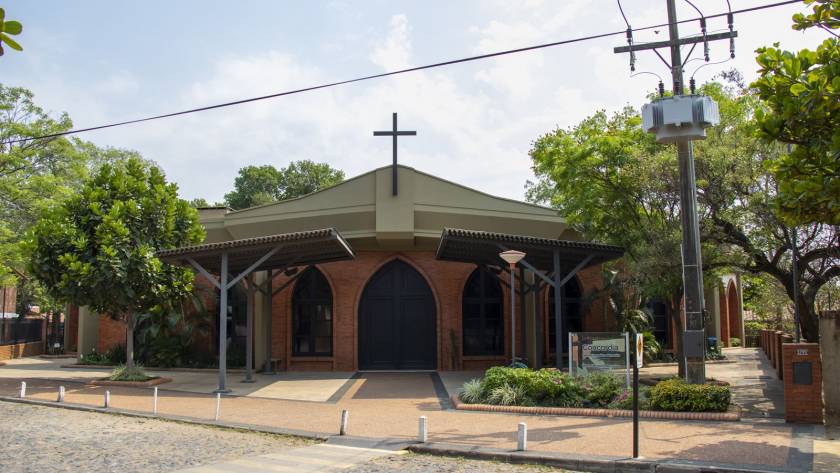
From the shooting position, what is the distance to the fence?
30.7 metres

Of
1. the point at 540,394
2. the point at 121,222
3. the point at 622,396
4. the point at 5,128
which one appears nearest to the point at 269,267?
the point at 121,222

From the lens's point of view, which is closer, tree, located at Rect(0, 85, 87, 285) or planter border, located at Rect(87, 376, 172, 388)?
planter border, located at Rect(87, 376, 172, 388)

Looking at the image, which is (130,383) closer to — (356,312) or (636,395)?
(356,312)

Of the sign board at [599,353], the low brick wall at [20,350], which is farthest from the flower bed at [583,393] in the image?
the low brick wall at [20,350]

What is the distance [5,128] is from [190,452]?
23157 mm

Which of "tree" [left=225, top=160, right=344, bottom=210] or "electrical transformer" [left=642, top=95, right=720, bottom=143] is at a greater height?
"tree" [left=225, top=160, right=344, bottom=210]

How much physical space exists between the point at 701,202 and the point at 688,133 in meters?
3.71

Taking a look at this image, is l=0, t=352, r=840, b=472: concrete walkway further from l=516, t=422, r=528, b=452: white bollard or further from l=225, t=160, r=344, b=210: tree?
l=225, t=160, r=344, b=210: tree

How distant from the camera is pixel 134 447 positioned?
10188mm

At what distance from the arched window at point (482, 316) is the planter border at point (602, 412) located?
909 centimetres

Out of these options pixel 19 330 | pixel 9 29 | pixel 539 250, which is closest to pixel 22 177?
pixel 19 330

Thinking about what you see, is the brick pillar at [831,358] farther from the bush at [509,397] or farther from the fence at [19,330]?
the fence at [19,330]

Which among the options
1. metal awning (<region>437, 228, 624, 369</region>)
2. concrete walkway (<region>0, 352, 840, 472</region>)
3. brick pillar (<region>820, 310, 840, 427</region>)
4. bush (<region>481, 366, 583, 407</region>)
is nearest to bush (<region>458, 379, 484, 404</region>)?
bush (<region>481, 366, 583, 407</region>)

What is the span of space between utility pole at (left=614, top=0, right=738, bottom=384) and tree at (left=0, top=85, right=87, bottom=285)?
2196 cm
